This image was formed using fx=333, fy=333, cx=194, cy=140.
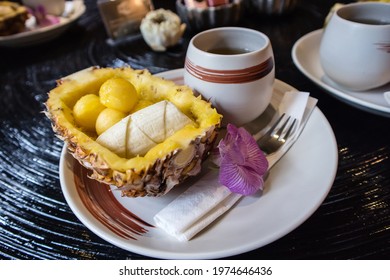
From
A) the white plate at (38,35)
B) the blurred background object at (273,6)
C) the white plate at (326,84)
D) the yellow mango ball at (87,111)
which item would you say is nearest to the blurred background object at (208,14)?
the blurred background object at (273,6)

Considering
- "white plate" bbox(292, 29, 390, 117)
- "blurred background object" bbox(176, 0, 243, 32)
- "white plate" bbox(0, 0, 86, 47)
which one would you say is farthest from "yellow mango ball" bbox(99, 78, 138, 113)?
"white plate" bbox(0, 0, 86, 47)

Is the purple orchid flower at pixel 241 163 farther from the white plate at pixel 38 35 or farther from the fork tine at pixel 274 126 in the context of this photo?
the white plate at pixel 38 35

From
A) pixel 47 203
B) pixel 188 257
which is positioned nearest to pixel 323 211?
pixel 188 257

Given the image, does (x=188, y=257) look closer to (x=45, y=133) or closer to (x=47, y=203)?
(x=47, y=203)

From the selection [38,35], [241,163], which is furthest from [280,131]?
[38,35]

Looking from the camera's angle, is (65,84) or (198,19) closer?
(65,84)
